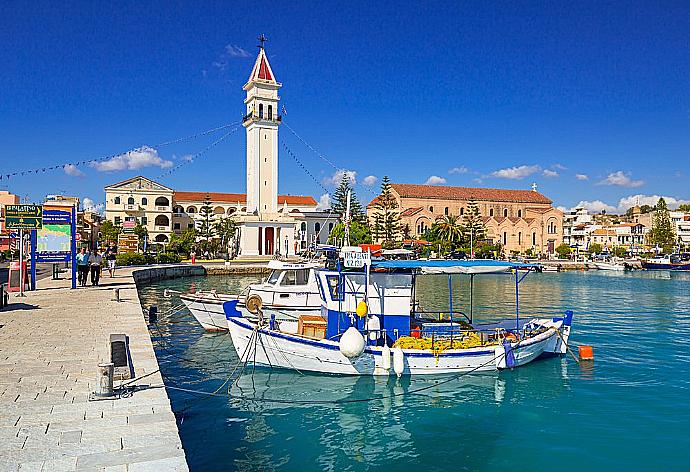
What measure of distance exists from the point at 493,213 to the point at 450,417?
79.8 metres

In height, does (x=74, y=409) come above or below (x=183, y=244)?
below

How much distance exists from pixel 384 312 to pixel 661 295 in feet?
97.2

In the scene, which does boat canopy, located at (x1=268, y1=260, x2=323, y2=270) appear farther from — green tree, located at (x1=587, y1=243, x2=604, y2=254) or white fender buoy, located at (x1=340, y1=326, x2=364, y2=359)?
green tree, located at (x1=587, y1=243, x2=604, y2=254)

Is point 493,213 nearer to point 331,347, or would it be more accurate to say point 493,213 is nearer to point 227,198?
point 227,198

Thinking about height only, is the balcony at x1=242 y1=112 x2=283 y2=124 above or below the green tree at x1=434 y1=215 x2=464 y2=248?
above

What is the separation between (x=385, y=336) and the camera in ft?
45.6

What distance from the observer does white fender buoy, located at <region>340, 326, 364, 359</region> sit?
38.7ft

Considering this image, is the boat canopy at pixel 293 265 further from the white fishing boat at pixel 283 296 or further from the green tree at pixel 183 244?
the green tree at pixel 183 244

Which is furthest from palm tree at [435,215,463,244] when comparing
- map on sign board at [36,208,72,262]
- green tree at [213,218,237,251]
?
map on sign board at [36,208,72,262]

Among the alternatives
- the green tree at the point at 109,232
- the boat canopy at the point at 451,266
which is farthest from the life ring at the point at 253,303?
the green tree at the point at 109,232

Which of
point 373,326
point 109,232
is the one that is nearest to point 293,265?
point 373,326

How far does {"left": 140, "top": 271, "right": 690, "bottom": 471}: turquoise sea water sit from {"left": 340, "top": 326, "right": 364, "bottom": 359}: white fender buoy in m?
1.02

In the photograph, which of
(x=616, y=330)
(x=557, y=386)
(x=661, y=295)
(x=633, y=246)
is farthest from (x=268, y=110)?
(x=633, y=246)

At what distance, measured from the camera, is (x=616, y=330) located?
69.7 feet
